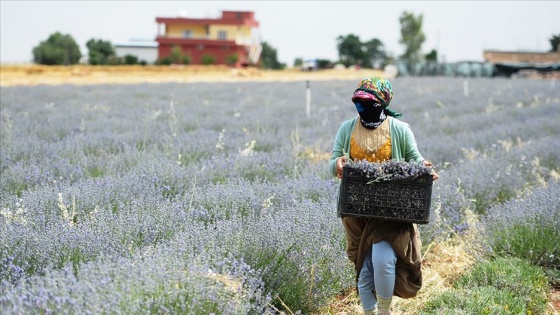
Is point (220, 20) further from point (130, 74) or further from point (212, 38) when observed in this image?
point (130, 74)

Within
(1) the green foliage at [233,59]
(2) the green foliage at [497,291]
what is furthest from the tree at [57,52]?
(2) the green foliage at [497,291]

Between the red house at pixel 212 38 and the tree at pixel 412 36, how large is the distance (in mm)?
19596

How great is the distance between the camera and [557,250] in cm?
407

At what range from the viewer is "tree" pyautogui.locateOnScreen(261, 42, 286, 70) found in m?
79.3

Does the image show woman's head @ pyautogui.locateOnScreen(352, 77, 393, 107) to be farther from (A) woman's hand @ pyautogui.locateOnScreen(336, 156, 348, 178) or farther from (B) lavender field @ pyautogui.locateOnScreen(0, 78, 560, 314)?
(B) lavender field @ pyautogui.locateOnScreen(0, 78, 560, 314)

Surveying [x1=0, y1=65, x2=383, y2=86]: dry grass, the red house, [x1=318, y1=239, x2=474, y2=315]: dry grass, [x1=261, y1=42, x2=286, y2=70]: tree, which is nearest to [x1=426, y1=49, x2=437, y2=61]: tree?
[x1=261, y1=42, x2=286, y2=70]: tree

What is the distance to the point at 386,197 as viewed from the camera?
2.84 m

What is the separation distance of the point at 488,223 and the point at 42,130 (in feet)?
20.0

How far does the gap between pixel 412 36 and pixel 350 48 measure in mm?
14960

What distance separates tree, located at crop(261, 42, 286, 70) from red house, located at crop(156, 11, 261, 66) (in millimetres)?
12138

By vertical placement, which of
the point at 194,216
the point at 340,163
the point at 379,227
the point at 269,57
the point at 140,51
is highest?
the point at 140,51

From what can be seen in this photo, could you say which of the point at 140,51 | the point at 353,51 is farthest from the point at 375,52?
the point at 140,51

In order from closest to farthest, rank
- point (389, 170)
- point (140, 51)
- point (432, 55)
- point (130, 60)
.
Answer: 1. point (389, 170)
2. point (130, 60)
3. point (140, 51)
4. point (432, 55)

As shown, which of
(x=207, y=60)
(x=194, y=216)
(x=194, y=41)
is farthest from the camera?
(x=194, y=41)
